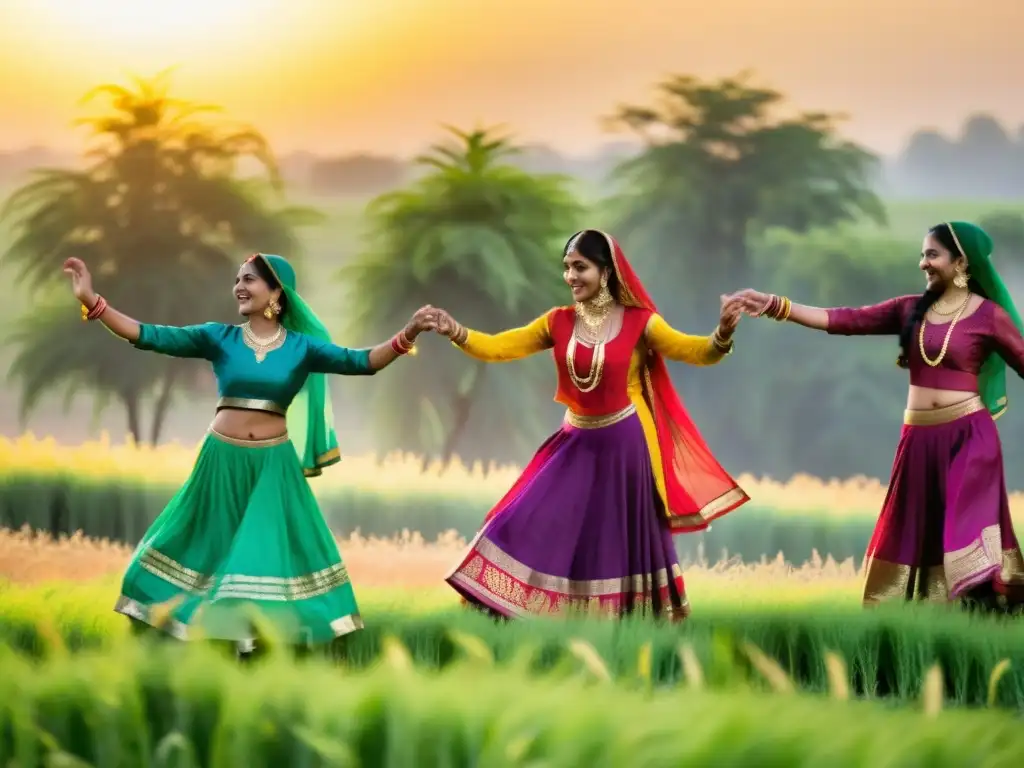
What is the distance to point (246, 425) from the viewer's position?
4.72 metres

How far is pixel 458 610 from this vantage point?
5133 mm

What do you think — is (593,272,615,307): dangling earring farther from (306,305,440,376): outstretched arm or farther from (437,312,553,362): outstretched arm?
(306,305,440,376): outstretched arm

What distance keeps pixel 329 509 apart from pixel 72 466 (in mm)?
1578

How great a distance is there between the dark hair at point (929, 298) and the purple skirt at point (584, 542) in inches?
41.4

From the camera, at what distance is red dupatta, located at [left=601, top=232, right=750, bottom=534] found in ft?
16.7

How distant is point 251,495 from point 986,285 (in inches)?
108

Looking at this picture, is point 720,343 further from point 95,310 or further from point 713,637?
point 95,310

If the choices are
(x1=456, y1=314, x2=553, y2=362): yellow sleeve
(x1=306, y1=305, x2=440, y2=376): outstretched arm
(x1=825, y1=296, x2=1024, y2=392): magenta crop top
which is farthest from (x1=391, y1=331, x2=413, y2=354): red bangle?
(x1=825, y1=296, x2=1024, y2=392): magenta crop top

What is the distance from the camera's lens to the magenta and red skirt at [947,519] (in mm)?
5023

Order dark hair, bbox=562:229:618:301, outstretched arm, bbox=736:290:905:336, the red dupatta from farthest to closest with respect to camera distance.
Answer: outstretched arm, bbox=736:290:905:336 < the red dupatta < dark hair, bbox=562:229:618:301

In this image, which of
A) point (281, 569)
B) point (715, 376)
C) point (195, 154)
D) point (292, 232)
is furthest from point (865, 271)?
point (281, 569)

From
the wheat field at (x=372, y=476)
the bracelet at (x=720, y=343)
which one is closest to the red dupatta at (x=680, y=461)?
the bracelet at (x=720, y=343)

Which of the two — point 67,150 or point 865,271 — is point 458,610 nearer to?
point 67,150

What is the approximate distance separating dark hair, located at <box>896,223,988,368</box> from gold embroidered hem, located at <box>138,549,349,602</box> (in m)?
2.22
